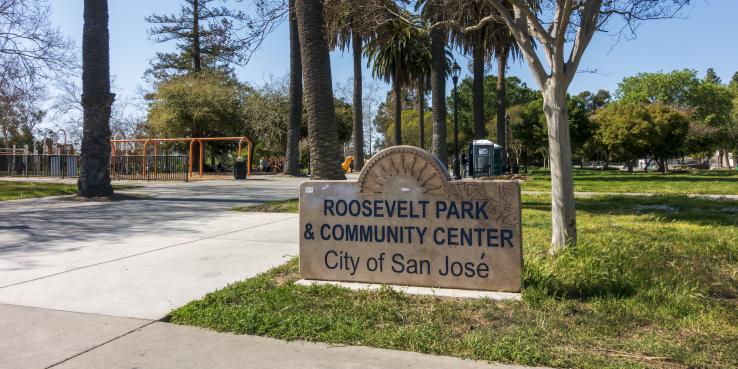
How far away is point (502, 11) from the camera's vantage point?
730 centimetres

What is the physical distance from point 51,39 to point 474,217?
20287mm

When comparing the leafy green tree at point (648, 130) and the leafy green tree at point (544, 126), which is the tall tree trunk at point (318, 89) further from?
the leafy green tree at point (648, 130)

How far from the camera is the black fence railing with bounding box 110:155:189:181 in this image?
28.7m

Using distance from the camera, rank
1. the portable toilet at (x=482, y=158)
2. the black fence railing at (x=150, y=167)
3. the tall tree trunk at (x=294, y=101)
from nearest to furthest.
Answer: the portable toilet at (x=482, y=158)
the tall tree trunk at (x=294, y=101)
the black fence railing at (x=150, y=167)

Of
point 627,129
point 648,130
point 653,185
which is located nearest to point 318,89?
point 653,185

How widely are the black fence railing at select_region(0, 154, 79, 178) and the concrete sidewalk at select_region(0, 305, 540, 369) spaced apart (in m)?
29.1

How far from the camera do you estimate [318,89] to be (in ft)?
39.1

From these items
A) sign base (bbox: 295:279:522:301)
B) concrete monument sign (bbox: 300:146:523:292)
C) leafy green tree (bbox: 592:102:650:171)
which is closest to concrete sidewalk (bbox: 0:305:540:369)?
sign base (bbox: 295:279:522:301)

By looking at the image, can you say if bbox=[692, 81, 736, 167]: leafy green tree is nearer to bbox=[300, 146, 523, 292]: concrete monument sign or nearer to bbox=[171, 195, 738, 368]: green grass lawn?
bbox=[171, 195, 738, 368]: green grass lawn

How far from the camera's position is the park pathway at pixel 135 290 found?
12.6 feet

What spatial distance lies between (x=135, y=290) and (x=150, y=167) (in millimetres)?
28026

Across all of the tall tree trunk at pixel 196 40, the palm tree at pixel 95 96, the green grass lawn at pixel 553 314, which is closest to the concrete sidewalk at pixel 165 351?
the green grass lawn at pixel 553 314

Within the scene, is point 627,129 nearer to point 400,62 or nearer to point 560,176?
point 400,62

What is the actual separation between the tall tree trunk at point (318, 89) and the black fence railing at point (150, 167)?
17439 millimetres
